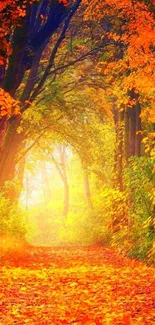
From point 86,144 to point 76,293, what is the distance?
55.5ft

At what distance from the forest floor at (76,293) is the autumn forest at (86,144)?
2 cm

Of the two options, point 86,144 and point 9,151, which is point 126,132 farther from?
point 86,144

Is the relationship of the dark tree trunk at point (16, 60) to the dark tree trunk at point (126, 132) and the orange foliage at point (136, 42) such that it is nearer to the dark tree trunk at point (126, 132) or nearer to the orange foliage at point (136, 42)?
the orange foliage at point (136, 42)

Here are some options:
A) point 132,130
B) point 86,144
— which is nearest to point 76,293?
point 132,130

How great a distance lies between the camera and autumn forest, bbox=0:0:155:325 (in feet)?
30.0

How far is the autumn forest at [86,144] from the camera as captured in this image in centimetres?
914

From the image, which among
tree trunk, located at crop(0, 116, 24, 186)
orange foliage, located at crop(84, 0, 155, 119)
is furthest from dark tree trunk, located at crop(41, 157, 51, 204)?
orange foliage, located at crop(84, 0, 155, 119)

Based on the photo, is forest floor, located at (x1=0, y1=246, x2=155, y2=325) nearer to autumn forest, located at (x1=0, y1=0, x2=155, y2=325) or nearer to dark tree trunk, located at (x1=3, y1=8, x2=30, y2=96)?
autumn forest, located at (x1=0, y1=0, x2=155, y2=325)

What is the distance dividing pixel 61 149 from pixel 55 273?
117 feet

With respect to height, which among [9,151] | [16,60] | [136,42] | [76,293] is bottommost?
[76,293]

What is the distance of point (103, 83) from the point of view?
23.1m

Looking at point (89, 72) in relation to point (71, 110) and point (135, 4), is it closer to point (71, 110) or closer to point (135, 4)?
point (71, 110)

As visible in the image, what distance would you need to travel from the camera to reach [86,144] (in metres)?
26.2

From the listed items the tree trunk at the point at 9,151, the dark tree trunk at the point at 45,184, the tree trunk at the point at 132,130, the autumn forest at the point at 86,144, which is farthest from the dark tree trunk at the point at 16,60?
the dark tree trunk at the point at 45,184
